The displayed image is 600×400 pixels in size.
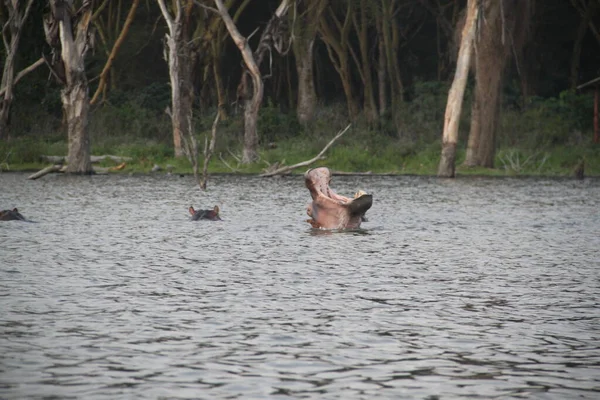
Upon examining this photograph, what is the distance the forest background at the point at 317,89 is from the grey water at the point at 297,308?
13.7 metres

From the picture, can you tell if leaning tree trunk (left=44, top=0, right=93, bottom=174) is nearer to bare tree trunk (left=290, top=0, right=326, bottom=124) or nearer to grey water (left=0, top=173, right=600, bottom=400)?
bare tree trunk (left=290, top=0, right=326, bottom=124)

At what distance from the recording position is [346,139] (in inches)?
1838

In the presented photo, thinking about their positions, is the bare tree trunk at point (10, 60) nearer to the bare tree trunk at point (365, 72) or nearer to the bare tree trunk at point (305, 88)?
the bare tree trunk at point (305, 88)

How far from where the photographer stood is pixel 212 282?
1319 cm

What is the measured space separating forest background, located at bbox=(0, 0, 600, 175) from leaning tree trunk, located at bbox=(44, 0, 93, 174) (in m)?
0.13

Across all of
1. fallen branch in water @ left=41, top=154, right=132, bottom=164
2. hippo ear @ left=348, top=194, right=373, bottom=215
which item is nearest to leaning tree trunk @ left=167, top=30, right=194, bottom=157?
fallen branch in water @ left=41, top=154, right=132, bottom=164

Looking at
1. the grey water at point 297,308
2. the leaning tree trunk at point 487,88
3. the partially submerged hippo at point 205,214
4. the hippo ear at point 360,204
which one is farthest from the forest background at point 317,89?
the grey water at point 297,308

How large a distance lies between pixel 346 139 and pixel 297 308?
35.7m

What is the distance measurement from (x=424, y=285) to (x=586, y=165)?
30.8m

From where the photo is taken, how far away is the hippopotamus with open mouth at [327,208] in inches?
783

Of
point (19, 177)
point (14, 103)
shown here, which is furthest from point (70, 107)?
point (14, 103)

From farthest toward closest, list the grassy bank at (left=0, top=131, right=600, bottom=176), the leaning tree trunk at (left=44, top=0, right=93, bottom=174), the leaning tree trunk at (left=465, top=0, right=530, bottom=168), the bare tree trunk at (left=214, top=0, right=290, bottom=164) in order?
the bare tree trunk at (left=214, top=0, right=290, bottom=164) → the grassy bank at (left=0, top=131, right=600, bottom=176) → the leaning tree trunk at (left=465, top=0, right=530, bottom=168) → the leaning tree trunk at (left=44, top=0, right=93, bottom=174)

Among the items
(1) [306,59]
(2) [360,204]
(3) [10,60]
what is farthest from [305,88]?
(2) [360,204]

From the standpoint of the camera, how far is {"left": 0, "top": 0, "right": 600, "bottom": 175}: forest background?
137 ft
